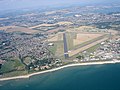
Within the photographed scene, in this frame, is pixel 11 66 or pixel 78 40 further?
pixel 78 40

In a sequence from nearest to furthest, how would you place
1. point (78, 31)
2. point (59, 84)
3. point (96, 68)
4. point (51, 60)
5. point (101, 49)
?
point (59, 84), point (96, 68), point (51, 60), point (101, 49), point (78, 31)

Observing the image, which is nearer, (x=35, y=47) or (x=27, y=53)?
(x=27, y=53)

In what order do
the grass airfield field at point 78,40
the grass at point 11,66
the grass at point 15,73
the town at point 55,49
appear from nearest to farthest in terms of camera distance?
the grass at point 15,73, the grass at point 11,66, the town at point 55,49, the grass airfield field at point 78,40

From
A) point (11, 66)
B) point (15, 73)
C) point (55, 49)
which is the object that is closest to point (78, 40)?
point (55, 49)

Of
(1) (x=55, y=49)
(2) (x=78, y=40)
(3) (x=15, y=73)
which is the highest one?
(2) (x=78, y=40)

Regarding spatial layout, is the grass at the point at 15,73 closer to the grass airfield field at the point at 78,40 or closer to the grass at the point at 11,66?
the grass at the point at 11,66

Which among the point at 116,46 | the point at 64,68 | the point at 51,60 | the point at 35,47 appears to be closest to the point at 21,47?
the point at 35,47

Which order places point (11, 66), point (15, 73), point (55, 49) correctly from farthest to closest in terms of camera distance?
point (55, 49)
point (11, 66)
point (15, 73)

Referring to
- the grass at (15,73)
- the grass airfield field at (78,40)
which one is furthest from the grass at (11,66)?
the grass airfield field at (78,40)

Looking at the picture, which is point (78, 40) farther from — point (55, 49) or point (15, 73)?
point (15, 73)

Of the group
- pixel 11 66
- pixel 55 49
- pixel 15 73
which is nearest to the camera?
pixel 15 73

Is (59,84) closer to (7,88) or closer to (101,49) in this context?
(7,88)
